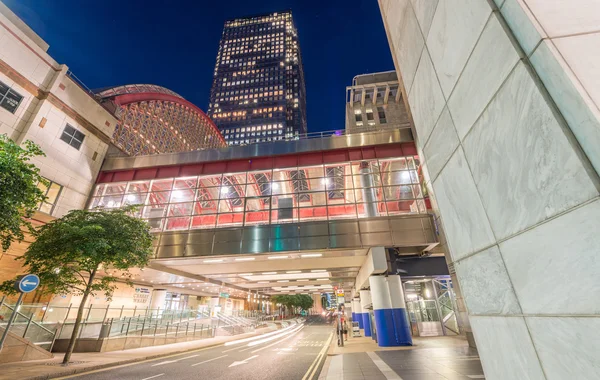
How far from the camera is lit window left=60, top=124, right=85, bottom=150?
→ 1906 centimetres

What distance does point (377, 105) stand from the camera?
52.8m

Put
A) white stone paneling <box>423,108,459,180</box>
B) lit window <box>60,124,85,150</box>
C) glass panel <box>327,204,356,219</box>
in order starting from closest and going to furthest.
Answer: white stone paneling <box>423,108,459,180</box>
glass panel <box>327,204,356,219</box>
lit window <box>60,124,85,150</box>

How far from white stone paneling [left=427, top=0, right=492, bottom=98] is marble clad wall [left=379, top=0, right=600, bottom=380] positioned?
0.01 meters

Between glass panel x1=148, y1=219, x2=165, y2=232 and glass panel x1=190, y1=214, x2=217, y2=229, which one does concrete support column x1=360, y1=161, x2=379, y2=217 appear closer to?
glass panel x1=190, y1=214, x2=217, y2=229

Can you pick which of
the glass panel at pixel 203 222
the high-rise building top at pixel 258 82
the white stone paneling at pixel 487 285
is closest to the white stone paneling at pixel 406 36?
the white stone paneling at pixel 487 285

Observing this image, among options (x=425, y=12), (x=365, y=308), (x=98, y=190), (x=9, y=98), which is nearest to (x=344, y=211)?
(x=365, y=308)

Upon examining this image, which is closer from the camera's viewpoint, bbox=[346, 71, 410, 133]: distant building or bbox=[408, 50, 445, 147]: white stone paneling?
bbox=[408, 50, 445, 147]: white stone paneling

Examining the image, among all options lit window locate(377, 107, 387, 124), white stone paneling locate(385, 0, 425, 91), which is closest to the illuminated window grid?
white stone paneling locate(385, 0, 425, 91)

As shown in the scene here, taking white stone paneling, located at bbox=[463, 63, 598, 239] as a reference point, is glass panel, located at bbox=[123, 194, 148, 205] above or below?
above

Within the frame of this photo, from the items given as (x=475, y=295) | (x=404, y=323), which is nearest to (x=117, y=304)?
(x=404, y=323)

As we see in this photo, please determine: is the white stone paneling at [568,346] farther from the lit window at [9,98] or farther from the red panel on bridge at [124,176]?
the lit window at [9,98]

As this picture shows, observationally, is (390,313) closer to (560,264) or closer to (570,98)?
(560,264)

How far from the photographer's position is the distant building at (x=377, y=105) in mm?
51281

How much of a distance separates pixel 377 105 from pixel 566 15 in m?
54.9
